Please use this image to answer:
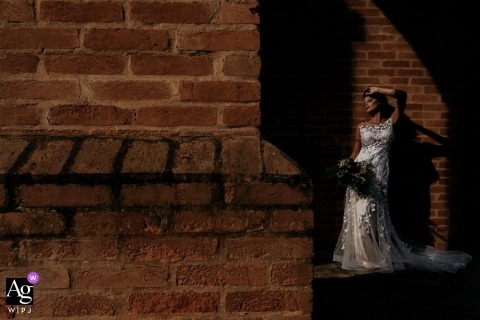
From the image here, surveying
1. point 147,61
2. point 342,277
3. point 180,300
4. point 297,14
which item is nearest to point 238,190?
point 180,300

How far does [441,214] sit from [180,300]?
4.25 metres

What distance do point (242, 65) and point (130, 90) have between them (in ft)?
1.36

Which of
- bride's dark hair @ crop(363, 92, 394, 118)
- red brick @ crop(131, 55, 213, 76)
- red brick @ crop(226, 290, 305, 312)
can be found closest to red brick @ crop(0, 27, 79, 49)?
red brick @ crop(131, 55, 213, 76)

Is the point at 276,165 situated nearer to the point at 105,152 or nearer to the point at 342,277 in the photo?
the point at 105,152

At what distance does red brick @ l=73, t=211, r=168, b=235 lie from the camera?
4.08ft

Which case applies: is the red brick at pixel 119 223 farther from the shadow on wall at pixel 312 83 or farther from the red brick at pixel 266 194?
the shadow on wall at pixel 312 83

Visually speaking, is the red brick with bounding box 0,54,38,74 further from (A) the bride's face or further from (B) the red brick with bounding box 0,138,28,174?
(A) the bride's face

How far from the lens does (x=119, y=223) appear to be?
1.25 m

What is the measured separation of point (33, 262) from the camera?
49.4 inches

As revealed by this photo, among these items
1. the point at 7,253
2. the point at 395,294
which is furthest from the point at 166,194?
the point at 395,294

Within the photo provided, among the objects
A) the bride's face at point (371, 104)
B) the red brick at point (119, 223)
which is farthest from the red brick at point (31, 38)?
the bride's face at point (371, 104)

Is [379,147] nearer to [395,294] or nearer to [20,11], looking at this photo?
[395,294]

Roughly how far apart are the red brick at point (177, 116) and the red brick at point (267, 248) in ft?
1.49

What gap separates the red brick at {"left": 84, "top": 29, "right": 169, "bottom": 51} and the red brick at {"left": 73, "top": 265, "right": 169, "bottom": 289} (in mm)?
761
